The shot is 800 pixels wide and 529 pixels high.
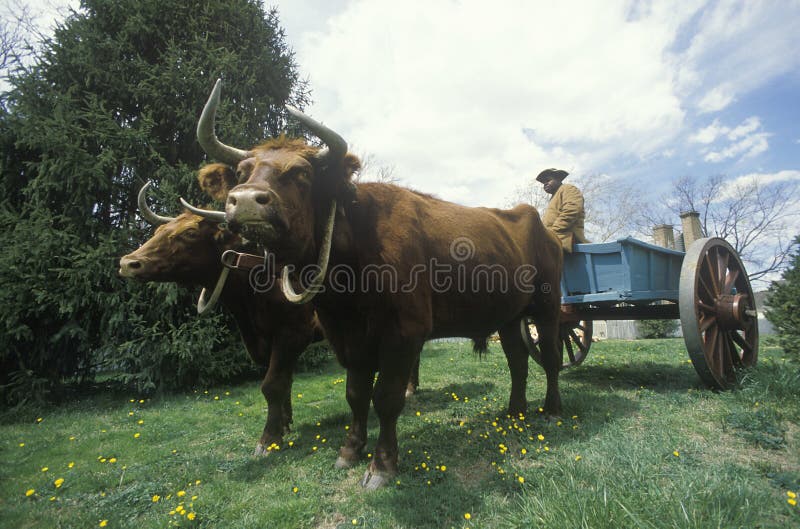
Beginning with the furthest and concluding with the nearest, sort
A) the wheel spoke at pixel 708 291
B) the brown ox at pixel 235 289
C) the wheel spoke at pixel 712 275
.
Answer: the wheel spoke at pixel 712 275, the wheel spoke at pixel 708 291, the brown ox at pixel 235 289

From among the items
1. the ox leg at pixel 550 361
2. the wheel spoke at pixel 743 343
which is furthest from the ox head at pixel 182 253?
Result: the wheel spoke at pixel 743 343

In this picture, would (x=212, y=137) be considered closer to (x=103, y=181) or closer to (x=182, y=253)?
(x=182, y=253)

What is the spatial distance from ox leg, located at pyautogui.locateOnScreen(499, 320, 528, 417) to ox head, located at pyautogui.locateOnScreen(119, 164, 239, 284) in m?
3.20

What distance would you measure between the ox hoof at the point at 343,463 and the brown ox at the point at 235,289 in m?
0.93

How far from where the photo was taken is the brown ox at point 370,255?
2391 millimetres

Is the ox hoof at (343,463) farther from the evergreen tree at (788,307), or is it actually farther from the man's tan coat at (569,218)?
the evergreen tree at (788,307)

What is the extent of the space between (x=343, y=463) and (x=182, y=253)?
2.56m

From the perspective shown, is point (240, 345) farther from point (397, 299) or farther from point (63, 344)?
point (397, 299)

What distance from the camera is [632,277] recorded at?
470cm

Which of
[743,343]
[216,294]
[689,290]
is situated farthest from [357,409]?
[743,343]

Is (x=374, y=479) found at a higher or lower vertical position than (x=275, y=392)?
lower

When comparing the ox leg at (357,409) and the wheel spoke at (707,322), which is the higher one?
the wheel spoke at (707,322)

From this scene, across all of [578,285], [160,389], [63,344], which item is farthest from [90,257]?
[578,285]

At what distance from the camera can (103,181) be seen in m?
7.17
